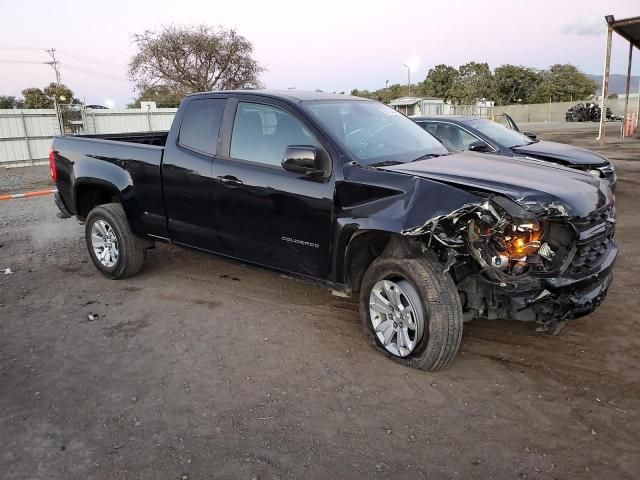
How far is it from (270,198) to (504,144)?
5253 millimetres

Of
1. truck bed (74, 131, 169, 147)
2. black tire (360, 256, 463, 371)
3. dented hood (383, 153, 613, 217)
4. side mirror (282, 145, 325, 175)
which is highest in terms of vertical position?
truck bed (74, 131, 169, 147)

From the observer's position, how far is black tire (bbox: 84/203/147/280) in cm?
551

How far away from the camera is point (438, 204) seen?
336 cm

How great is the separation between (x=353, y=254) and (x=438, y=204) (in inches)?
34.2

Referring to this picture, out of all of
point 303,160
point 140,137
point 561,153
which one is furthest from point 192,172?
point 561,153

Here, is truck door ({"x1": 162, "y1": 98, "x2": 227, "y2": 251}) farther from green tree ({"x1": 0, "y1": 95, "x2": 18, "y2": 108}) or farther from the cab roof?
green tree ({"x1": 0, "y1": 95, "x2": 18, "y2": 108})

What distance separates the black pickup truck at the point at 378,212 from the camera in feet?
11.1

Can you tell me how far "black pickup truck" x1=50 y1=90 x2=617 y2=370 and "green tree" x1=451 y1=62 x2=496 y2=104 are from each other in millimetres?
72326

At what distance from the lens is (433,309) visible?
3504mm

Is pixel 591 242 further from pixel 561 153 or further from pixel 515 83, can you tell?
pixel 515 83

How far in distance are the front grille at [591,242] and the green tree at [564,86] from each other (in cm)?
8221

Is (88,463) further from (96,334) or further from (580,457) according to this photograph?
(580,457)

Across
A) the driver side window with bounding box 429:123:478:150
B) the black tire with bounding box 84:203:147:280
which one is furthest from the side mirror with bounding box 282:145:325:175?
the driver side window with bounding box 429:123:478:150

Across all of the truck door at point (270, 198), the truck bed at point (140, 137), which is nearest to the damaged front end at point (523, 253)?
the truck door at point (270, 198)
